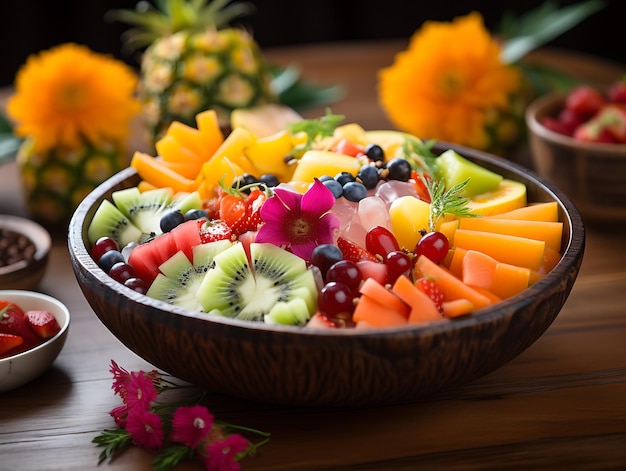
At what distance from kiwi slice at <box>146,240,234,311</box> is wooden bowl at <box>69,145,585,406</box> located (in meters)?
0.10

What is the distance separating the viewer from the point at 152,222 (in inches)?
69.0

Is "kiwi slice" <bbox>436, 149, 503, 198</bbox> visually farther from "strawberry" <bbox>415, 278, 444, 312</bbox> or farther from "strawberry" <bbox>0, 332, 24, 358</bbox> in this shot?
"strawberry" <bbox>0, 332, 24, 358</bbox>

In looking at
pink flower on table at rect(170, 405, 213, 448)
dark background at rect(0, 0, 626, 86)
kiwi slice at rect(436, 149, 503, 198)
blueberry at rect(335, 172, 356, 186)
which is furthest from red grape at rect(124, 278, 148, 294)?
dark background at rect(0, 0, 626, 86)

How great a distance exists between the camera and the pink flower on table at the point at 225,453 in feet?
4.41

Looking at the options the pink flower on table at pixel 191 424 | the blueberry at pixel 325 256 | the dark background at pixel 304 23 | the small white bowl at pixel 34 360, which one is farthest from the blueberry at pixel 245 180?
the dark background at pixel 304 23

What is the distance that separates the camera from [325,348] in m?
1.26

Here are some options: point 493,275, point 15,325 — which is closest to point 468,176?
point 493,275

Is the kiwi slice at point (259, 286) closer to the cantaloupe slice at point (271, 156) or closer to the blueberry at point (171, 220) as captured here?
the blueberry at point (171, 220)

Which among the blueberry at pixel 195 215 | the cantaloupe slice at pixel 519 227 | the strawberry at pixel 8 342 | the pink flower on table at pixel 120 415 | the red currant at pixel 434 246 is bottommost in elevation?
the pink flower on table at pixel 120 415

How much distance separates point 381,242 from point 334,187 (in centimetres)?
18

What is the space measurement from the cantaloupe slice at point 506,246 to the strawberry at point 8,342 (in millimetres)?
827

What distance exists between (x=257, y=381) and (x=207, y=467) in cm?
17

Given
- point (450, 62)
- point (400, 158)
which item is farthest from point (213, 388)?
point (450, 62)

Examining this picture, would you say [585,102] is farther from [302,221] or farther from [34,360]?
[34,360]
